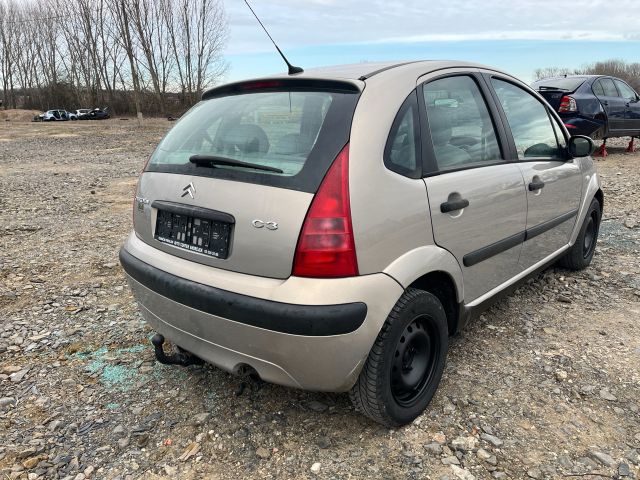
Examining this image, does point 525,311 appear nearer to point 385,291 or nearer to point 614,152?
point 385,291

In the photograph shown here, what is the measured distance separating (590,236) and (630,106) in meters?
7.87

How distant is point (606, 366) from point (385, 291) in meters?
1.66

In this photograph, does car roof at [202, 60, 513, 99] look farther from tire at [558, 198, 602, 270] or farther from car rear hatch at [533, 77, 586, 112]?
car rear hatch at [533, 77, 586, 112]

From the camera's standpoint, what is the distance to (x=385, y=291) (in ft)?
6.61

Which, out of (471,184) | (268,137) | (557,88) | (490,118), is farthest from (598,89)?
(268,137)

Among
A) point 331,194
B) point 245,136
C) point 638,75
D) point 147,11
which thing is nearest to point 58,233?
point 245,136

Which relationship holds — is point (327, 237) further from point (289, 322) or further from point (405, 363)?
point (405, 363)

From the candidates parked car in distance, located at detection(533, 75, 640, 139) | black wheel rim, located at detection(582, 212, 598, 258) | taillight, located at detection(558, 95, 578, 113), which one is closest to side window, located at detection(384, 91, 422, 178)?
black wheel rim, located at detection(582, 212, 598, 258)

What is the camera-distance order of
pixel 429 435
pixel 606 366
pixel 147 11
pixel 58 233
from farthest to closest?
pixel 147 11, pixel 58 233, pixel 606 366, pixel 429 435

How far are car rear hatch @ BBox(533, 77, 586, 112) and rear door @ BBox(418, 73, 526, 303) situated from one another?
7.34m

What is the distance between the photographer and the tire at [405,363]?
2105 mm

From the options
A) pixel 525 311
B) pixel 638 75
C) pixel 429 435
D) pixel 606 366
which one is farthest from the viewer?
pixel 638 75

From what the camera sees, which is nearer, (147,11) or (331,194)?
(331,194)

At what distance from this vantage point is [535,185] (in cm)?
307
